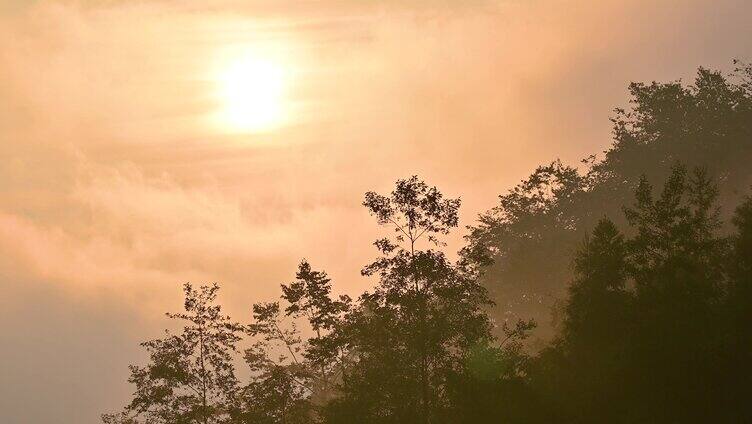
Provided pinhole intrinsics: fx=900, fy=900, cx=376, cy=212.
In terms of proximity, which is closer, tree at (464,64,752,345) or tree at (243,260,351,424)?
tree at (243,260,351,424)

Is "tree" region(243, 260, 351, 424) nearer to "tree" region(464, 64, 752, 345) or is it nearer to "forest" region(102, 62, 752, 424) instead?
"forest" region(102, 62, 752, 424)

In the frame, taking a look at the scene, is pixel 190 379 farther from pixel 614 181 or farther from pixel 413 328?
pixel 614 181

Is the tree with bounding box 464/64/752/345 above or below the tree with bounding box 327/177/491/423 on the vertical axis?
above

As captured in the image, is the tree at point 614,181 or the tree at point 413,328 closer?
the tree at point 413,328

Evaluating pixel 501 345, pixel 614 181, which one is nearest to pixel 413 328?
pixel 501 345

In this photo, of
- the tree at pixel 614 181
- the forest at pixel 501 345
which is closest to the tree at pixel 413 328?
the forest at pixel 501 345

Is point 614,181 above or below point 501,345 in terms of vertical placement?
above

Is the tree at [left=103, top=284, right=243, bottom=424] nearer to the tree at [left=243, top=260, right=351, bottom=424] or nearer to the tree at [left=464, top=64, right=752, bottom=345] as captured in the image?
the tree at [left=243, top=260, right=351, bottom=424]

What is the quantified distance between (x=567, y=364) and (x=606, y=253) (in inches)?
271

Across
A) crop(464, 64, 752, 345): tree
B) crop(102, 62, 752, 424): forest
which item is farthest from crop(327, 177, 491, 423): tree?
crop(464, 64, 752, 345): tree

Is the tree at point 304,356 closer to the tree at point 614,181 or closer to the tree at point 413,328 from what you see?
the tree at point 413,328

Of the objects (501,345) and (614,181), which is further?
(614,181)

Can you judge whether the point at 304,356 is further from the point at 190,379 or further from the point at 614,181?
the point at 614,181

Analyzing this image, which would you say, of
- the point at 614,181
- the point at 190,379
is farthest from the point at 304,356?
the point at 614,181
